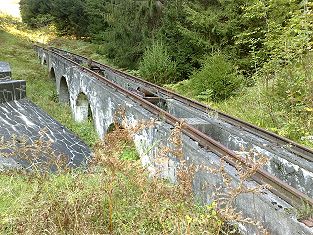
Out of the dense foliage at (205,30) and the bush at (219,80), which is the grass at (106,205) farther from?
the bush at (219,80)

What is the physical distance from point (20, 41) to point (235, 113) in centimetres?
2519

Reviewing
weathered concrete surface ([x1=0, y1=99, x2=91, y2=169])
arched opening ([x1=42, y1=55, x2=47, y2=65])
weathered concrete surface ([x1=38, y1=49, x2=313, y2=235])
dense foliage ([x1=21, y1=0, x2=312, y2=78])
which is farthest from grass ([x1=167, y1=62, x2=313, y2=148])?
arched opening ([x1=42, y1=55, x2=47, y2=65])

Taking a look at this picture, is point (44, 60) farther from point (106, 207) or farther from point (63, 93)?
point (106, 207)

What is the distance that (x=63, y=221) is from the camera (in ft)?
12.3

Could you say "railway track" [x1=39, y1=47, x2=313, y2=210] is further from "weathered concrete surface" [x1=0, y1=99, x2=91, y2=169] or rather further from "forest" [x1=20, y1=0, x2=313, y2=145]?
"weathered concrete surface" [x1=0, y1=99, x2=91, y2=169]

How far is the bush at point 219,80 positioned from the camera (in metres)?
12.2

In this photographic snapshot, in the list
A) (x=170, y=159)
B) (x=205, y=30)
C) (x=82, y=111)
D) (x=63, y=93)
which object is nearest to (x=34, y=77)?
(x=63, y=93)

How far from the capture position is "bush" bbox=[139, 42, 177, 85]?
15.4m

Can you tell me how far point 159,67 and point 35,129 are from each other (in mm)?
7080

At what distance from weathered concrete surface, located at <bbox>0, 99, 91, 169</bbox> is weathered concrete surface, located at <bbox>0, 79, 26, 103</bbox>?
17 centimetres

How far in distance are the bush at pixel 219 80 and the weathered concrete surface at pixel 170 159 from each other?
277cm

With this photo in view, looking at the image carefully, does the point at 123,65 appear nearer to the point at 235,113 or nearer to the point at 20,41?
the point at 235,113

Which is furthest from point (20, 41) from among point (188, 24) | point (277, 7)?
point (277, 7)

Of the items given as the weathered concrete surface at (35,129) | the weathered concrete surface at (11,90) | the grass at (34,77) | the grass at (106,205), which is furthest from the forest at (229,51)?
the weathered concrete surface at (11,90)
